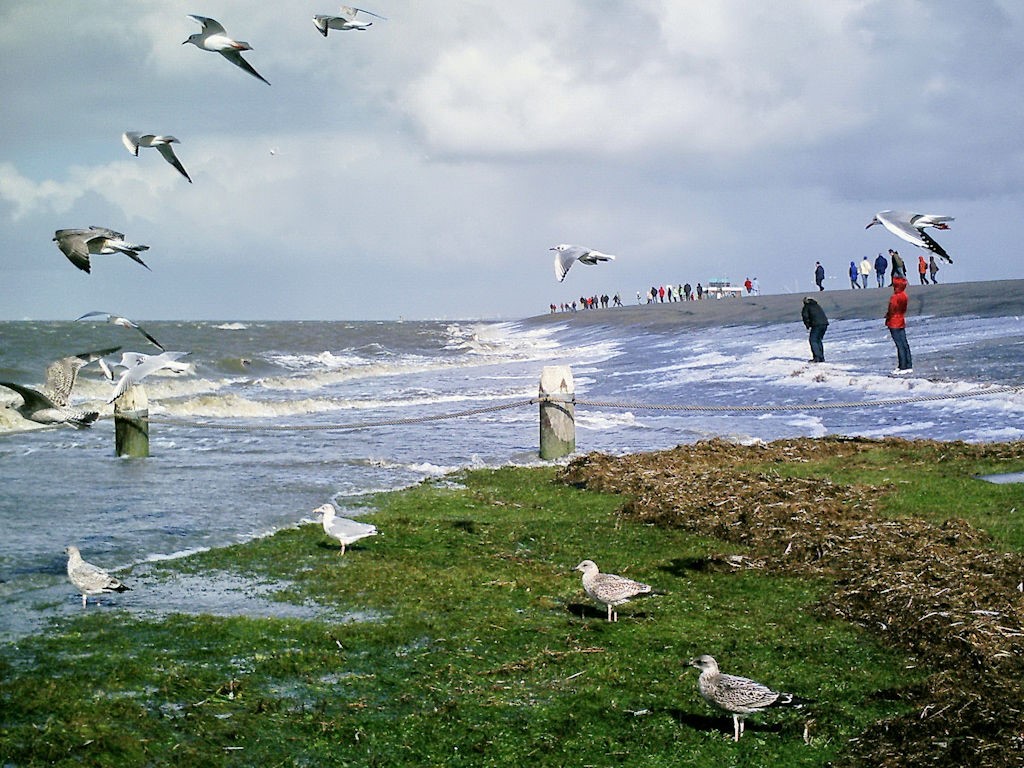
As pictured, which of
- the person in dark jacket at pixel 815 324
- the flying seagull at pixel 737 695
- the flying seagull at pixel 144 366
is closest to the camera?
the flying seagull at pixel 737 695

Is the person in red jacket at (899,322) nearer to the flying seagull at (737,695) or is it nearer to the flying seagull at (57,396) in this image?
the flying seagull at (57,396)

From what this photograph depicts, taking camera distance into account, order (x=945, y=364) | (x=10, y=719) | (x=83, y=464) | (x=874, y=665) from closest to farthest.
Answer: (x=10, y=719)
(x=874, y=665)
(x=83, y=464)
(x=945, y=364)

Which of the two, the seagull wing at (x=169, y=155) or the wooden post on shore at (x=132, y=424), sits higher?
the seagull wing at (x=169, y=155)

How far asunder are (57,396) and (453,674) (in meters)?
5.02

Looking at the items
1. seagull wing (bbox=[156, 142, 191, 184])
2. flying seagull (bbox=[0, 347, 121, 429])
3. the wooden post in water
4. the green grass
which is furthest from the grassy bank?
the wooden post in water

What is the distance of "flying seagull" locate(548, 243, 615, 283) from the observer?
1038cm

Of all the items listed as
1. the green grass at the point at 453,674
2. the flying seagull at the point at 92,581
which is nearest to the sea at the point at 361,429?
the flying seagull at the point at 92,581

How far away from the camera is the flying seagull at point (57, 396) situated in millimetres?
8094

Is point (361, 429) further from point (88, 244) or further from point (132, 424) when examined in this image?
point (88, 244)

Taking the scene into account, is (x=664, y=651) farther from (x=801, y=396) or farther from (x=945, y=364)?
(x=945, y=364)

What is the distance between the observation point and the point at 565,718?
5.10 m

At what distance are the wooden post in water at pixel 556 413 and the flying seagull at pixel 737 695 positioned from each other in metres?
8.86

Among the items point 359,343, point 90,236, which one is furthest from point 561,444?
point 359,343

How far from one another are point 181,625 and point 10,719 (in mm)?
1622
